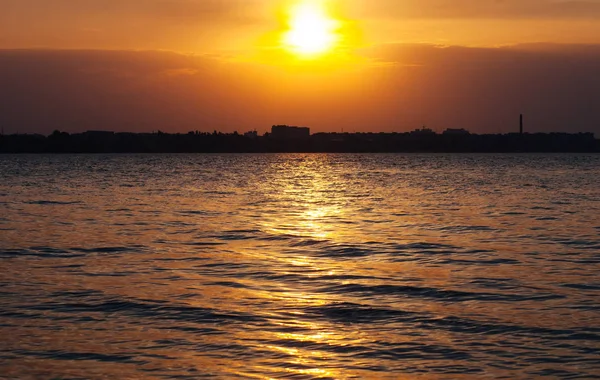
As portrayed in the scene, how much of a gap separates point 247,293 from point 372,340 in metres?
5.34

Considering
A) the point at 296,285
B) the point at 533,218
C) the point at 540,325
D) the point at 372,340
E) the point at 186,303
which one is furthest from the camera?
the point at 533,218

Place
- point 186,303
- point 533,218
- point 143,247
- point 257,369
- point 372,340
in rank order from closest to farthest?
point 257,369 < point 372,340 < point 186,303 < point 143,247 < point 533,218

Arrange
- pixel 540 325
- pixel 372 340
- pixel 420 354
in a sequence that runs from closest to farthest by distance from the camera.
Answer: pixel 420 354, pixel 372 340, pixel 540 325

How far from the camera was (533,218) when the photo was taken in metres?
42.9

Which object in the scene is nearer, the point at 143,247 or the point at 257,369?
the point at 257,369

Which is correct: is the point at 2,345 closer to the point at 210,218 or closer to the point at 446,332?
the point at 446,332

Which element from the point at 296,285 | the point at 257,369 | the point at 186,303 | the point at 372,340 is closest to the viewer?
the point at 257,369

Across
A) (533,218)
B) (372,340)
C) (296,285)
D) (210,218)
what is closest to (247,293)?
(296,285)

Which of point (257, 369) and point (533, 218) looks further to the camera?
point (533, 218)

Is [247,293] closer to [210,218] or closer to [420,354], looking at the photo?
[420,354]

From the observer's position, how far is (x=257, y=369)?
13367mm

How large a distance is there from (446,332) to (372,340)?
153cm

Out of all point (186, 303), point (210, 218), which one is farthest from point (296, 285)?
point (210, 218)

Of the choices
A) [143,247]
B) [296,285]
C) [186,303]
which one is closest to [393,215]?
[143,247]
